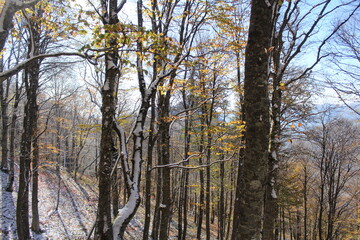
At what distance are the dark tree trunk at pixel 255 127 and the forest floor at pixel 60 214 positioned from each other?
904 cm

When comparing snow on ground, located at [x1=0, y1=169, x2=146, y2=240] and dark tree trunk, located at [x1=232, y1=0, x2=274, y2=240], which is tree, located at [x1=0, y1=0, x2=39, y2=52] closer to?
dark tree trunk, located at [x1=232, y1=0, x2=274, y2=240]

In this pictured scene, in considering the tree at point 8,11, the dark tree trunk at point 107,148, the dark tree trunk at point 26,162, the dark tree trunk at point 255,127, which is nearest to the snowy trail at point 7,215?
the dark tree trunk at point 26,162

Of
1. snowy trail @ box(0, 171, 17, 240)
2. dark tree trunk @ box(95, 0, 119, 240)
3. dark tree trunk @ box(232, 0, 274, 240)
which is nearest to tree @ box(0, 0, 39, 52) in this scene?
dark tree trunk @ box(95, 0, 119, 240)

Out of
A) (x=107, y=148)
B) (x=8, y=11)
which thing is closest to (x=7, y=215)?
(x=107, y=148)

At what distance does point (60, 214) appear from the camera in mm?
13492

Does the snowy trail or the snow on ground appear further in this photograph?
the snow on ground

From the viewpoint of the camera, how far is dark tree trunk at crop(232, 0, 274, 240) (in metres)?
2.42

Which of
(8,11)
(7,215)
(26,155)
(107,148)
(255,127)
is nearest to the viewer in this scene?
(255,127)

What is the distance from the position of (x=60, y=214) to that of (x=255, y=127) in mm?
15001

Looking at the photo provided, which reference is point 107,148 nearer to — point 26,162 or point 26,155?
point 26,155

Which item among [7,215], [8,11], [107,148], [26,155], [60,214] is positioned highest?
[8,11]

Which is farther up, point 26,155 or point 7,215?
point 26,155

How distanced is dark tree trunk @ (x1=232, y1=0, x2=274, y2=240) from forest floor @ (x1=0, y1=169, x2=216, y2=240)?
29.7 feet

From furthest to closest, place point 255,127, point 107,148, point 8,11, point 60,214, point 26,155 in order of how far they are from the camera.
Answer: point 60,214, point 26,155, point 107,148, point 8,11, point 255,127
